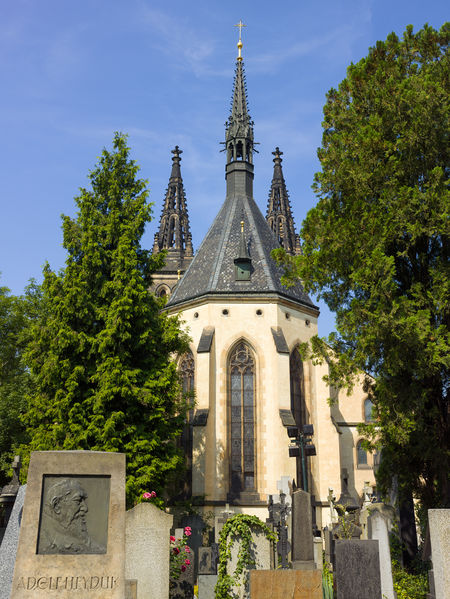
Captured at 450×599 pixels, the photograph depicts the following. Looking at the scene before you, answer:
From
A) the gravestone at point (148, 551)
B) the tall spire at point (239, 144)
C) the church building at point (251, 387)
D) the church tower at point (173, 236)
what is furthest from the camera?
the church tower at point (173, 236)

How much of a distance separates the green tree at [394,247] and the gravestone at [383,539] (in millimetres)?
2847

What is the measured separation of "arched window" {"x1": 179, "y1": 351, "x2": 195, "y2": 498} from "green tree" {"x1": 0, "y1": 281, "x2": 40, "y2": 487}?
244 inches

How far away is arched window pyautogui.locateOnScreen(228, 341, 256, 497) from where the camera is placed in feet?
71.1

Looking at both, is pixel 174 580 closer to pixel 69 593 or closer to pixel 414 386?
pixel 69 593

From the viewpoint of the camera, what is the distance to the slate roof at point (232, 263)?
24050mm

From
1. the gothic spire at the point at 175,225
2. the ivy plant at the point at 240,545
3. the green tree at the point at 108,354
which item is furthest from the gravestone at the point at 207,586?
the gothic spire at the point at 175,225

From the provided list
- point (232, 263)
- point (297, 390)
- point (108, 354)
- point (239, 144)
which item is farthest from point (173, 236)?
point (108, 354)

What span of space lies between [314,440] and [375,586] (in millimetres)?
17337

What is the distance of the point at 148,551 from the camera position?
308 inches

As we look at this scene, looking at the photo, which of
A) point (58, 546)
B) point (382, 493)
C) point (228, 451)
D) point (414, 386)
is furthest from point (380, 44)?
point (228, 451)

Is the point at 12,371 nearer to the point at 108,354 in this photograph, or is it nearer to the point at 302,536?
the point at 108,354

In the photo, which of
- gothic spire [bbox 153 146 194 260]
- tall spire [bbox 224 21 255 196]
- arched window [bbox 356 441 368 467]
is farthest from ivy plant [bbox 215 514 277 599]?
gothic spire [bbox 153 146 194 260]

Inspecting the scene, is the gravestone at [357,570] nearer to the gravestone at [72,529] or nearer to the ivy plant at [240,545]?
the gravestone at [72,529]

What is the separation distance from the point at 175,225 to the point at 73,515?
132 ft
